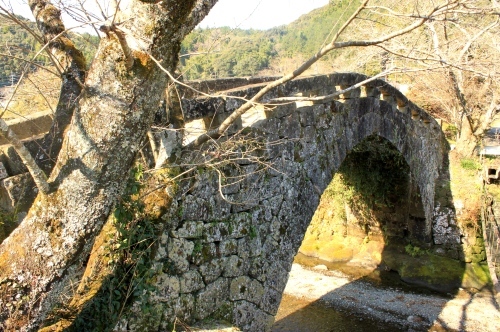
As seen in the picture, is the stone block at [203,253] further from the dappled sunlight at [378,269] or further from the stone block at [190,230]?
the dappled sunlight at [378,269]

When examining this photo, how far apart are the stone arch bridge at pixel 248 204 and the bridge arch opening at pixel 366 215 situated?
168 inches

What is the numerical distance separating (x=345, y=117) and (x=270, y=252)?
2.60 meters

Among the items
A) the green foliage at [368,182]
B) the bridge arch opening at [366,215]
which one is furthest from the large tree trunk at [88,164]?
the bridge arch opening at [366,215]

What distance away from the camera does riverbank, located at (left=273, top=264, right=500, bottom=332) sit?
843 centimetres

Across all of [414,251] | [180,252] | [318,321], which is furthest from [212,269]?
[414,251]

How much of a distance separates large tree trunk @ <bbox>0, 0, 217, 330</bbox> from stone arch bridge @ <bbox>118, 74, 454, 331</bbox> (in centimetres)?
63

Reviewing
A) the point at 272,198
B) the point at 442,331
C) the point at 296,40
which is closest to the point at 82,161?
the point at 272,198

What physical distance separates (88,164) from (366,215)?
10546 millimetres

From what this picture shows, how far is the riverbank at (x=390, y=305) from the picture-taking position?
27.6ft

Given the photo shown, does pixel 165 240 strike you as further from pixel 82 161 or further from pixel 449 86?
pixel 449 86

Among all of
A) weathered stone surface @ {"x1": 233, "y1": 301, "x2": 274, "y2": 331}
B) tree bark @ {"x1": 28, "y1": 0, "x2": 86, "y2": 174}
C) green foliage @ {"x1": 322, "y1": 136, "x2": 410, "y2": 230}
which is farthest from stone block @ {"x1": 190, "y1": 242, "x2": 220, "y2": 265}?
green foliage @ {"x1": 322, "y1": 136, "x2": 410, "y2": 230}

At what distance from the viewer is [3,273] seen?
6.90ft

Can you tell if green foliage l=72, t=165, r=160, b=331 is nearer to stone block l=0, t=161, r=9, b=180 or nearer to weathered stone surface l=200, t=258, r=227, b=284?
weathered stone surface l=200, t=258, r=227, b=284

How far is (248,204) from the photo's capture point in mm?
4105
